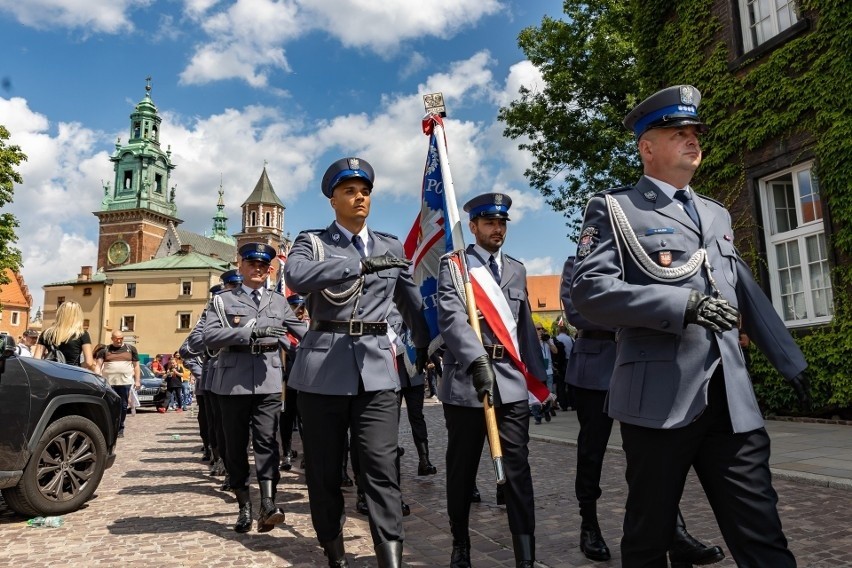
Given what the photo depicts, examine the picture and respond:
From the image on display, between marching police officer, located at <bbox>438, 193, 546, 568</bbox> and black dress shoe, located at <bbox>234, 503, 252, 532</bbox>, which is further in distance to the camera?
black dress shoe, located at <bbox>234, 503, 252, 532</bbox>

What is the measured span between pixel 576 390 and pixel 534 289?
342ft

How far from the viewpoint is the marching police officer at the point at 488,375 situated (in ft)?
12.4

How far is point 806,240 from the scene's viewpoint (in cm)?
1084

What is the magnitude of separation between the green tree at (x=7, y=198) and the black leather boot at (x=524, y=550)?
1199 inches

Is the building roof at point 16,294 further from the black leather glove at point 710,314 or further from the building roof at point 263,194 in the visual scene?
the black leather glove at point 710,314

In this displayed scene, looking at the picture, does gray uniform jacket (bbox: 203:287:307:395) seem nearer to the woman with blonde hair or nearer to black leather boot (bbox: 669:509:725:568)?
black leather boot (bbox: 669:509:725:568)

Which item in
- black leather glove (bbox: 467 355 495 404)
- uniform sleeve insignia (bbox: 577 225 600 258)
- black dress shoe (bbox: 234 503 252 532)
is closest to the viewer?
uniform sleeve insignia (bbox: 577 225 600 258)

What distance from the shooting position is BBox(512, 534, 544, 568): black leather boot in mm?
3670

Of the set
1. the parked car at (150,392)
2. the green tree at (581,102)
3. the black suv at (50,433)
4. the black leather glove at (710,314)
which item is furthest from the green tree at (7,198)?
the black leather glove at (710,314)

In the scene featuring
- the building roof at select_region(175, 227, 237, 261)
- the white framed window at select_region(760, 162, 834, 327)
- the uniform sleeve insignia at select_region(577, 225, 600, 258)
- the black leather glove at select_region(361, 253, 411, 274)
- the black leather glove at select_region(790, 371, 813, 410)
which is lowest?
the black leather glove at select_region(790, 371, 813, 410)

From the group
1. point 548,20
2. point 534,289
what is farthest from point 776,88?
point 534,289

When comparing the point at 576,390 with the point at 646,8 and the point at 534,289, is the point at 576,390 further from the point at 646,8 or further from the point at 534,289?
the point at 534,289

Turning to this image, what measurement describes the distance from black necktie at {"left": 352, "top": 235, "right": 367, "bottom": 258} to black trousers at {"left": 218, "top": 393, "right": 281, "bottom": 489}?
1.94 metres

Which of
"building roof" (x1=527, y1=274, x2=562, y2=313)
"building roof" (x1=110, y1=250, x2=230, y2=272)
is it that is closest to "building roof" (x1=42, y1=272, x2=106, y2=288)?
"building roof" (x1=110, y1=250, x2=230, y2=272)
